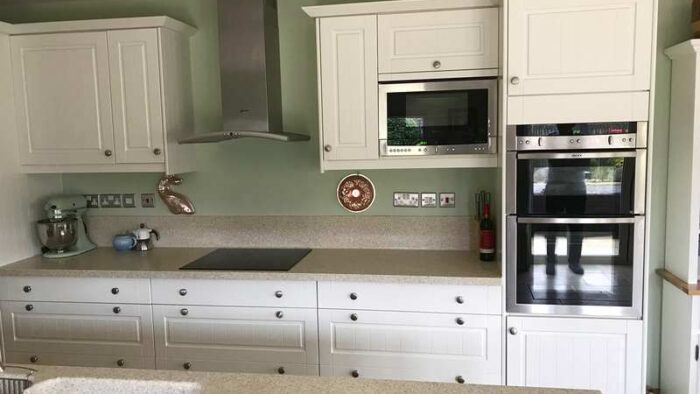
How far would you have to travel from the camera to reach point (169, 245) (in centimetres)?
337

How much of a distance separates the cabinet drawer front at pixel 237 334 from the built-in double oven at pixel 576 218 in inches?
42.5

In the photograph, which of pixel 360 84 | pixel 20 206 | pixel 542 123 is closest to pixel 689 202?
pixel 542 123

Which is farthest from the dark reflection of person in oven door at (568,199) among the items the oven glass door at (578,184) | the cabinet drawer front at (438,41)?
the cabinet drawer front at (438,41)

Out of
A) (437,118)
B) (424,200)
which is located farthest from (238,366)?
(437,118)

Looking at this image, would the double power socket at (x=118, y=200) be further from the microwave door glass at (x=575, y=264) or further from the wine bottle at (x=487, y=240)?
the microwave door glass at (x=575, y=264)

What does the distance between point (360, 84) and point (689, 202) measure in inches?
68.1

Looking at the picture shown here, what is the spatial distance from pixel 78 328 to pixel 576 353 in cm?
263

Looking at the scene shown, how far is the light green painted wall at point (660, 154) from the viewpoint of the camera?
273 cm

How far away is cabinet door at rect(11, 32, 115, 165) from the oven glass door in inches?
89.6

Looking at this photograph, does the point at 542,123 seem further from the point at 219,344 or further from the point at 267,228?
the point at 219,344

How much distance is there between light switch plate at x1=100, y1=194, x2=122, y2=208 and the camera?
3.39 m

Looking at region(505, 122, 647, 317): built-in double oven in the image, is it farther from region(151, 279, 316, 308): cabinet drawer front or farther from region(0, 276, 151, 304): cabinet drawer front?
region(0, 276, 151, 304): cabinet drawer front

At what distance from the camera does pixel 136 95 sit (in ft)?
9.68

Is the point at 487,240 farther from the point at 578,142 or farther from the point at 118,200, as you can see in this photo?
the point at 118,200
